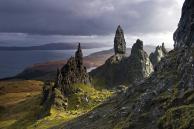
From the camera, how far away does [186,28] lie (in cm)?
7550

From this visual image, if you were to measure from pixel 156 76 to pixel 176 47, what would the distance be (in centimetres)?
798

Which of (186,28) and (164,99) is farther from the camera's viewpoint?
(186,28)

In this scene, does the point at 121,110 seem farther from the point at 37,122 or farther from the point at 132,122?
the point at 37,122

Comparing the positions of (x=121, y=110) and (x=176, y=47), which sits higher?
(x=176, y=47)

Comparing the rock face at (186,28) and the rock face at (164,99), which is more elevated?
the rock face at (186,28)

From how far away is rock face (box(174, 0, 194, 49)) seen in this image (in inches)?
2854

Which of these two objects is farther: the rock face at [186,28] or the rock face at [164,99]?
the rock face at [186,28]

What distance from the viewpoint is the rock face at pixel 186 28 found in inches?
2854

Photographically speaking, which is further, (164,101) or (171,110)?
(164,101)

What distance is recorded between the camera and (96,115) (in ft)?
270

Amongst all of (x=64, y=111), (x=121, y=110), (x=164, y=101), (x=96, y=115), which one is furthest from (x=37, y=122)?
(x=164, y=101)

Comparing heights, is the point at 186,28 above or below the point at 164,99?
above

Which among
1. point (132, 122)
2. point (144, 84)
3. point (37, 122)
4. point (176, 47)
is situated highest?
point (176, 47)

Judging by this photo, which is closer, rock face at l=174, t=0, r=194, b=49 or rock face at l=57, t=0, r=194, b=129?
rock face at l=57, t=0, r=194, b=129
